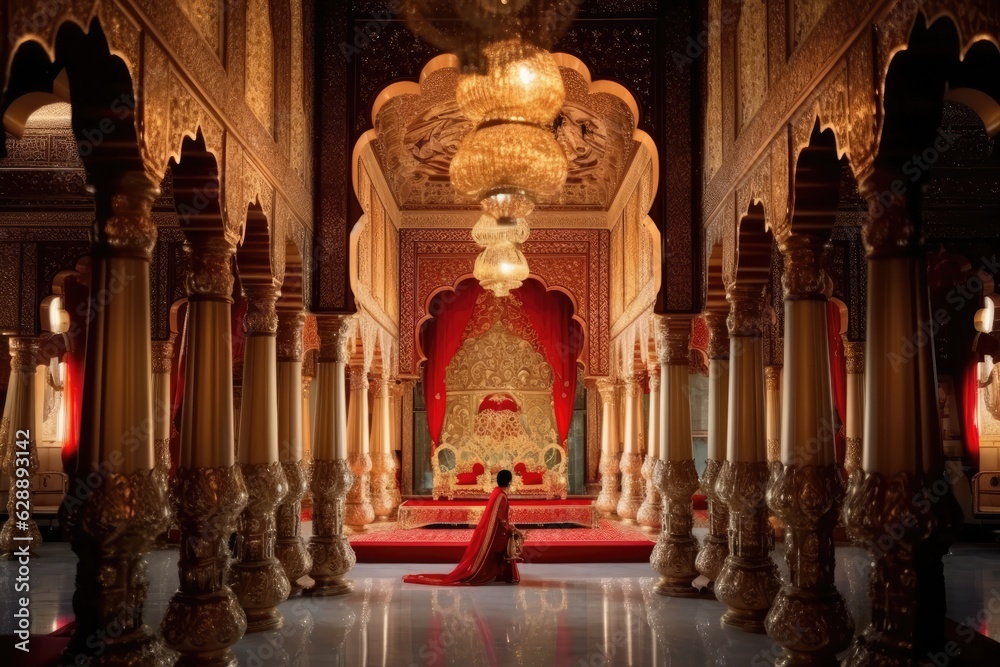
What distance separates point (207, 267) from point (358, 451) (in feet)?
25.9

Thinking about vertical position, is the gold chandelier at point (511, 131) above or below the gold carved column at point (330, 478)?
above

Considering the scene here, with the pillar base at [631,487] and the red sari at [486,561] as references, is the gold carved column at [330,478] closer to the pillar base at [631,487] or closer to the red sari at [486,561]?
the red sari at [486,561]

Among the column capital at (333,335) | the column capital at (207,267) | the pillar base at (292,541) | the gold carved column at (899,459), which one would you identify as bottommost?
the pillar base at (292,541)

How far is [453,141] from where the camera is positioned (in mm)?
13258

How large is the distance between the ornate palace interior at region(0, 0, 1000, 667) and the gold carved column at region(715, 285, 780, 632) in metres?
0.02

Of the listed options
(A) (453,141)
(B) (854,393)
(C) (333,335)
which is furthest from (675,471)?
(A) (453,141)

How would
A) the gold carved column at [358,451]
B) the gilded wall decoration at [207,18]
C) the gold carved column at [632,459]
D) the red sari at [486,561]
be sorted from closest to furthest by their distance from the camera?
1. the gilded wall decoration at [207,18]
2. the red sari at [486,561]
3. the gold carved column at [358,451]
4. the gold carved column at [632,459]

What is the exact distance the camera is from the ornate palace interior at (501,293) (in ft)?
14.2

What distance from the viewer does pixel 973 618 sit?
24.6ft

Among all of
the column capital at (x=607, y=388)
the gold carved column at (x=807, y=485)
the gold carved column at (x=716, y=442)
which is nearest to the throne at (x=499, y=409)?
the column capital at (x=607, y=388)

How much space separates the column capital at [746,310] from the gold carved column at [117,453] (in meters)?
4.40

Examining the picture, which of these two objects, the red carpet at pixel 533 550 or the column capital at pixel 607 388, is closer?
the red carpet at pixel 533 550

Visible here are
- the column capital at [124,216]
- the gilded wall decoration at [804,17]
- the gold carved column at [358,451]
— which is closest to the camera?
the column capital at [124,216]

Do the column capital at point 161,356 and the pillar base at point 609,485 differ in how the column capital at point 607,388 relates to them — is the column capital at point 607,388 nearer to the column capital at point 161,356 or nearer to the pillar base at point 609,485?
the pillar base at point 609,485
